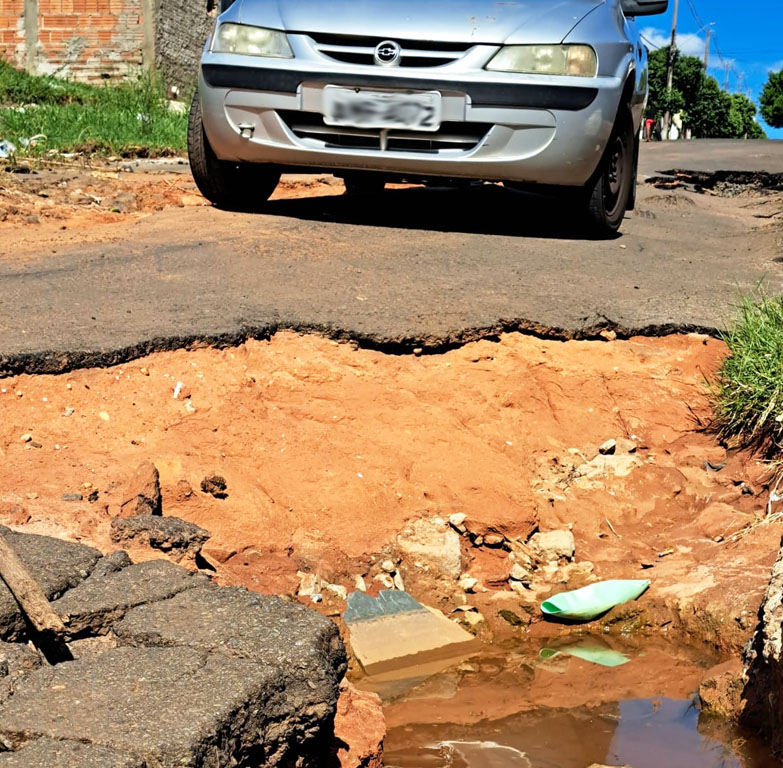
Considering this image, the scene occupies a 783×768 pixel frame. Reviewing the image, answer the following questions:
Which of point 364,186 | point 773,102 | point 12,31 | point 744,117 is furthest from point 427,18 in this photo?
point 744,117

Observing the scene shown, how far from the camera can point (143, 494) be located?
3.13 metres

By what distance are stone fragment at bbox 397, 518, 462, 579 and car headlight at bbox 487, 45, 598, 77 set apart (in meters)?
2.82

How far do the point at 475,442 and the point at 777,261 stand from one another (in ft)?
10.3

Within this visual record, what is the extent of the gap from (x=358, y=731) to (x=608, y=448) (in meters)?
2.00

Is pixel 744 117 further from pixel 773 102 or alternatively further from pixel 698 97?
pixel 773 102

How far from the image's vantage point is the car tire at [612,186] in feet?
19.3

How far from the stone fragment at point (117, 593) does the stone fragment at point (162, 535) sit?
349 millimetres

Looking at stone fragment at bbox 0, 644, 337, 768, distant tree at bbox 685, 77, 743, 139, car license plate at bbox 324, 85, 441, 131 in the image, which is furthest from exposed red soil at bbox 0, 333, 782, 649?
distant tree at bbox 685, 77, 743, 139

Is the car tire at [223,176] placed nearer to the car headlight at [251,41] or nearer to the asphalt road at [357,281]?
the asphalt road at [357,281]

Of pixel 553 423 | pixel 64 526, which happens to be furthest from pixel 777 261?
pixel 64 526

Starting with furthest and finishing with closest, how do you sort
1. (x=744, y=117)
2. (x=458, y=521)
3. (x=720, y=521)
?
(x=744, y=117), (x=720, y=521), (x=458, y=521)

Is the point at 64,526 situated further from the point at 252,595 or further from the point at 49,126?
the point at 49,126

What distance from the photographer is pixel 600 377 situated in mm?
4273

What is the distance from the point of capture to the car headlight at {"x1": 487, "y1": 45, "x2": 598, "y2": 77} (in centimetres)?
527
